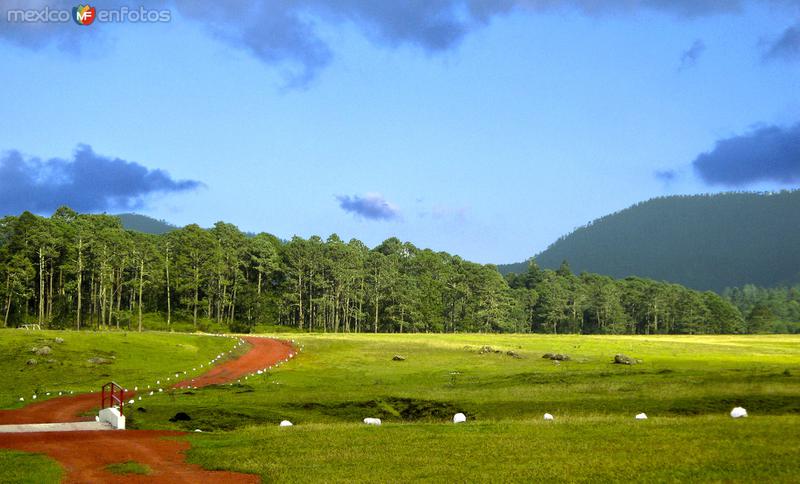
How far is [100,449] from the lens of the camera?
2684 cm

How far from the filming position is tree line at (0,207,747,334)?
121812 millimetres

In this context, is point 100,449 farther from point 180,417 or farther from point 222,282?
point 222,282

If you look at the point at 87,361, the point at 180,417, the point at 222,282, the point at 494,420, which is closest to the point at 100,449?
the point at 180,417

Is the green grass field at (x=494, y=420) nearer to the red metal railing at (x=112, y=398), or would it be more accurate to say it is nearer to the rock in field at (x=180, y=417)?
the rock in field at (x=180, y=417)

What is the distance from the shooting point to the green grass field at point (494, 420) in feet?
69.8

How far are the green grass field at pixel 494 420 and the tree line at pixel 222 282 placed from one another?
213ft

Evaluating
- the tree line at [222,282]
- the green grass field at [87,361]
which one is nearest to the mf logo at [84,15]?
the green grass field at [87,361]

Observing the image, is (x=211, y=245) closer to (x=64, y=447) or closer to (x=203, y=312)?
(x=203, y=312)

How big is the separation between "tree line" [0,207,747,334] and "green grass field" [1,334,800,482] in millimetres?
64873

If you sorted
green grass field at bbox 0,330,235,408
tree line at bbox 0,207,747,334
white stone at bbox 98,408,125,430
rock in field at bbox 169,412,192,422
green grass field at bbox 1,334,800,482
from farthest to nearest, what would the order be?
tree line at bbox 0,207,747,334
green grass field at bbox 0,330,235,408
rock in field at bbox 169,412,192,422
white stone at bbox 98,408,125,430
green grass field at bbox 1,334,800,482

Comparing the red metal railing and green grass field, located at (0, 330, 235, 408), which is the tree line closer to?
green grass field, located at (0, 330, 235, 408)

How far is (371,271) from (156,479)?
152048mm

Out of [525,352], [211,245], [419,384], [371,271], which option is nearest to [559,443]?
[419,384]

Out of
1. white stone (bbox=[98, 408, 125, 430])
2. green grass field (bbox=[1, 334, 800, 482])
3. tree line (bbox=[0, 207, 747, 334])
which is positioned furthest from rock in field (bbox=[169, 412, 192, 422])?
tree line (bbox=[0, 207, 747, 334])
